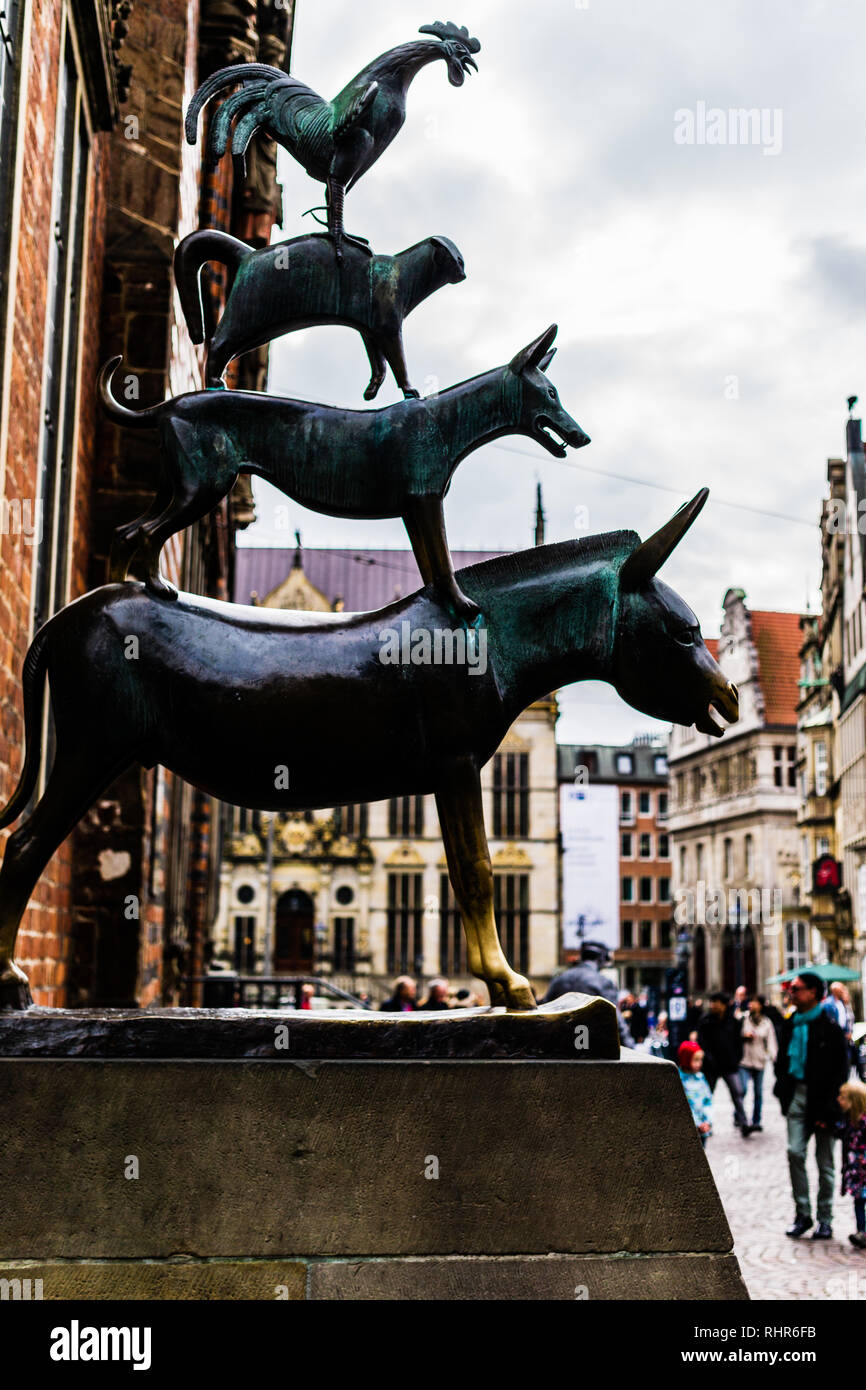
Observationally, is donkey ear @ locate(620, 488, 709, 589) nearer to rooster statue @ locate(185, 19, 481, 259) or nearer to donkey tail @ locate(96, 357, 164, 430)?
rooster statue @ locate(185, 19, 481, 259)

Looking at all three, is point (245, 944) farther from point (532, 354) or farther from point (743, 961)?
A: point (532, 354)

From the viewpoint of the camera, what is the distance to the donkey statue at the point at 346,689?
3.16 m

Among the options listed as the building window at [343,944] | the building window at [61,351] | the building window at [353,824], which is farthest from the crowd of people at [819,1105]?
the building window at [353,824]

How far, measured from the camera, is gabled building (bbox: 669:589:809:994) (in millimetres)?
64500

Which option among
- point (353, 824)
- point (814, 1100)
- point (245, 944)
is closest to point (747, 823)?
point (353, 824)

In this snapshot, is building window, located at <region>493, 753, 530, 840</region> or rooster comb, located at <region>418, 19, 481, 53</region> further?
building window, located at <region>493, 753, 530, 840</region>

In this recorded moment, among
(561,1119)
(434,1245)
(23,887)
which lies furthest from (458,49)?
(434,1245)

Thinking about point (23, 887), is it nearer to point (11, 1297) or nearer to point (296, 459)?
point (11, 1297)

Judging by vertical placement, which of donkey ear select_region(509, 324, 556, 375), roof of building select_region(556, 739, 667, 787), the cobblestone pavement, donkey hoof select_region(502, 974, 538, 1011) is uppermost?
roof of building select_region(556, 739, 667, 787)

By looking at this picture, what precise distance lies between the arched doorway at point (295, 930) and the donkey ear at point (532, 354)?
187ft

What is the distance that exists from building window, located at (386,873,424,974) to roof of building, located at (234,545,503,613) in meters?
12.5

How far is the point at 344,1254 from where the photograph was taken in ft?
9.18

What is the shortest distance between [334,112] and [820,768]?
49.9 meters

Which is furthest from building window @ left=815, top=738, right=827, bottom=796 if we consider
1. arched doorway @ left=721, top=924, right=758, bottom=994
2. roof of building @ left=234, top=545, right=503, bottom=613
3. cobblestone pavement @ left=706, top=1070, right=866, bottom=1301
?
cobblestone pavement @ left=706, top=1070, right=866, bottom=1301
